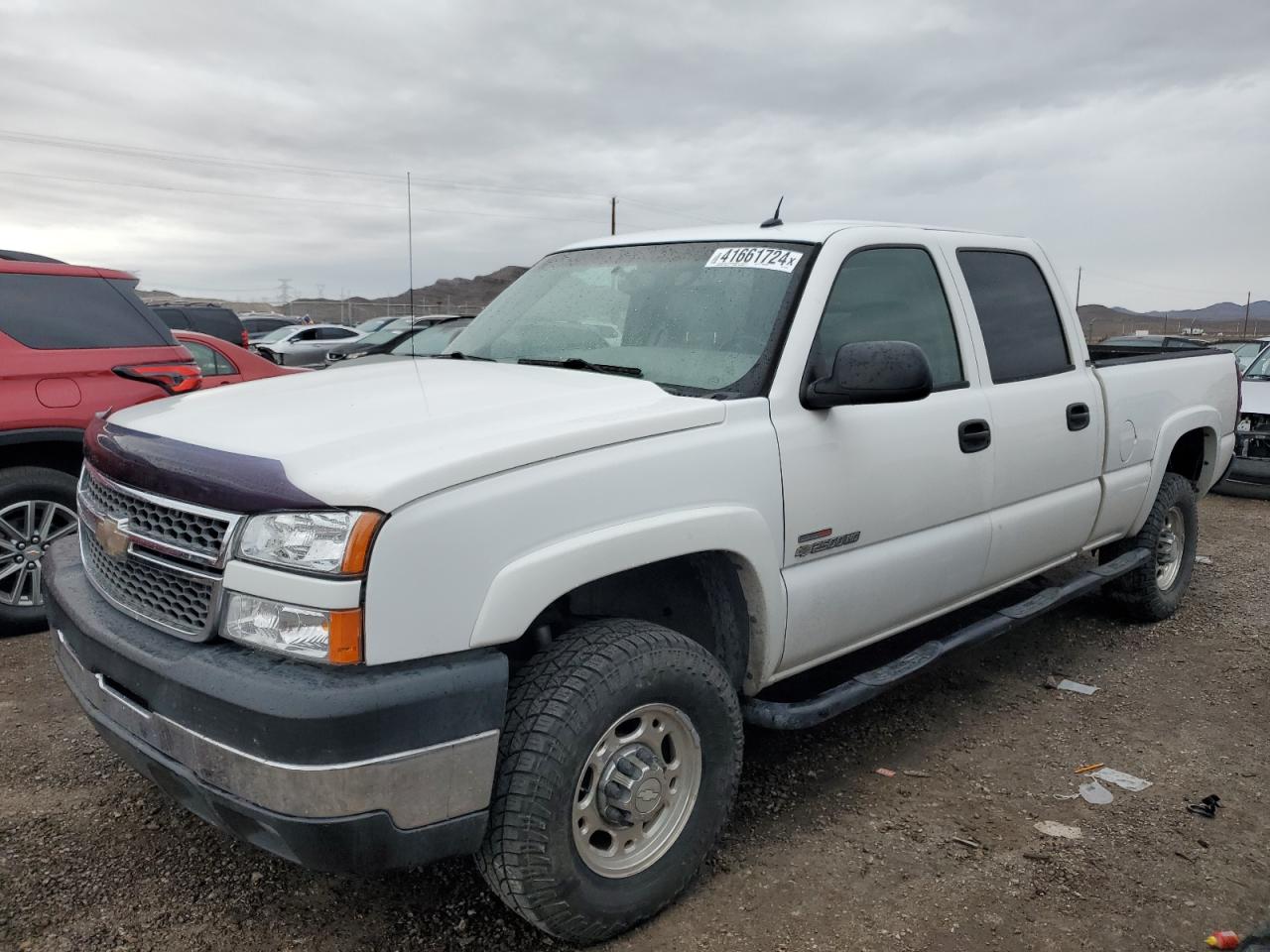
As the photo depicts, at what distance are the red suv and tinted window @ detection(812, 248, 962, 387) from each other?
3328mm

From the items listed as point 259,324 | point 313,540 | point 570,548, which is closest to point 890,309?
point 570,548

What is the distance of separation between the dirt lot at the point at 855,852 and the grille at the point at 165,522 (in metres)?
1.10

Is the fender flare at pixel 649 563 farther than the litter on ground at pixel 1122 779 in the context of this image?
No

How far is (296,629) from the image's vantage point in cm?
213

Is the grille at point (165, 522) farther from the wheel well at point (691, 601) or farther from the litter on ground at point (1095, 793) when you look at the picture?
the litter on ground at point (1095, 793)

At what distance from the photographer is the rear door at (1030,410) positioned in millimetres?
3840

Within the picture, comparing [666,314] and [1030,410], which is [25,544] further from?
[1030,410]

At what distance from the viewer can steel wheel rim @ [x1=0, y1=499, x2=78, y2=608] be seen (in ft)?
15.8

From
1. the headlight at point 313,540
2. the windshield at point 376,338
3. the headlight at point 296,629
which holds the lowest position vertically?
the headlight at point 296,629

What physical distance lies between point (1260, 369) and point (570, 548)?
35.9ft

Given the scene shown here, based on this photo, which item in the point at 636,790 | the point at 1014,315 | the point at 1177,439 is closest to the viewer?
the point at 636,790

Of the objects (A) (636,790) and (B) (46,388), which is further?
(B) (46,388)

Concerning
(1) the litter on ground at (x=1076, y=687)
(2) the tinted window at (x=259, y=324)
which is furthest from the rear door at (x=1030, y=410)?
(2) the tinted window at (x=259, y=324)

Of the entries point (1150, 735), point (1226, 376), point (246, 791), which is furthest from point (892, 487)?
point (1226, 376)
